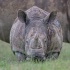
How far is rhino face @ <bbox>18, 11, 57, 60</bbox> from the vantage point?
9.71 m

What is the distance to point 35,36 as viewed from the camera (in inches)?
392

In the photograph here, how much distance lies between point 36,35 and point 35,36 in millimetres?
39

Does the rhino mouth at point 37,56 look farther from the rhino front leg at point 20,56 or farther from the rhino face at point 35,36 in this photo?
the rhino front leg at point 20,56

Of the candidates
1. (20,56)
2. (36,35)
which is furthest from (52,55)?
(36,35)

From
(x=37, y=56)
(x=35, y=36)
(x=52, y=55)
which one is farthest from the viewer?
(x=52, y=55)

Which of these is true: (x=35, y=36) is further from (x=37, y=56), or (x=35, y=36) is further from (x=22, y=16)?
(x=22, y=16)

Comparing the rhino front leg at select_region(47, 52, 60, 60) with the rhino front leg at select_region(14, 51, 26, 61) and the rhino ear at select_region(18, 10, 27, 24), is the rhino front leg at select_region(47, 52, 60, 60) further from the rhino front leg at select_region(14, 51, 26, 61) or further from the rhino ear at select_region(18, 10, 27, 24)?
the rhino ear at select_region(18, 10, 27, 24)

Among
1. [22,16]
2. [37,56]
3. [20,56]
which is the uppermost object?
[22,16]

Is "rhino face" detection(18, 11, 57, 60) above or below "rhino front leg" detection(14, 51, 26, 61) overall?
above

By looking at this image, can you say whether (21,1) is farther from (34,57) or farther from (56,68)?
(56,68)

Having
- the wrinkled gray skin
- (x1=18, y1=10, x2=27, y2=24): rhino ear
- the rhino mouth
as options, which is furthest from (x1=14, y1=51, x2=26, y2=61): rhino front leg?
the rhino mouth

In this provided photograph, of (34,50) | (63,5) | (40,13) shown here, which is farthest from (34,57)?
(63,5)

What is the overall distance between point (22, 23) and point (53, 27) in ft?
2.47

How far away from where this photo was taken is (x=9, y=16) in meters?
13.9
